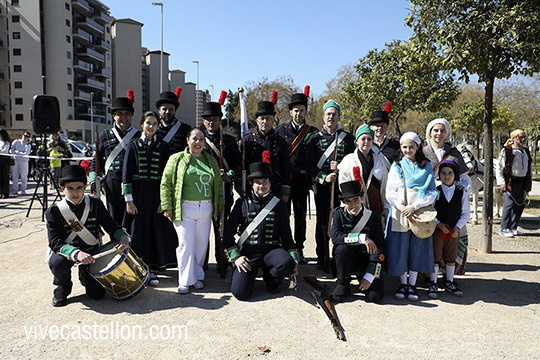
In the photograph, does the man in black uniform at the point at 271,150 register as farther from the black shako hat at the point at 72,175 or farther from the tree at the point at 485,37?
the tree at the point at 485,37

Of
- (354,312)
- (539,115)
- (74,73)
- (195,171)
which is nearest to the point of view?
(354,312)

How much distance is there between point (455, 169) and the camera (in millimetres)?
4770

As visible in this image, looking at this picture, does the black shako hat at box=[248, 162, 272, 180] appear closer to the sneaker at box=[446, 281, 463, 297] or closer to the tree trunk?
the sneaker at box=[446, 281, 463, 297]

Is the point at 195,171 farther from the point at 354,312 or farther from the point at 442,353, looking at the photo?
the point at 442,353

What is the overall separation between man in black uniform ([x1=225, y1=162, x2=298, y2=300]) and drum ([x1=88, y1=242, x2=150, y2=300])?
103 cm

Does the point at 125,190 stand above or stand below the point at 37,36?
below

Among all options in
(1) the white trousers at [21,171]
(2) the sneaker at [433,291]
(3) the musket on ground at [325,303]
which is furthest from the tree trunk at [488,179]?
(1) the white trousers at [21,171]

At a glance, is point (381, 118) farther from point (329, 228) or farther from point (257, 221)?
point (257, 221)

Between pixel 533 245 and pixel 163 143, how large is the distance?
635 cm

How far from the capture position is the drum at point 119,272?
4.22 metres

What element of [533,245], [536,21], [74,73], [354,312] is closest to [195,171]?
[354,312]

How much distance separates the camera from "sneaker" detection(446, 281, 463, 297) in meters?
4.68

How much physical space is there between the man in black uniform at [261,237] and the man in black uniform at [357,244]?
53cm

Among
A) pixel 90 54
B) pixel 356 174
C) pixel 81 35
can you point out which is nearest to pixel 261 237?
pixel 356 174
